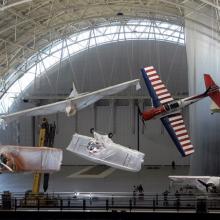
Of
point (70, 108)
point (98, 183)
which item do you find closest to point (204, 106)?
point (98, 183)

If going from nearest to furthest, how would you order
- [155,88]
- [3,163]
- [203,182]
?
[3,163] < [155,88] < [203,182]

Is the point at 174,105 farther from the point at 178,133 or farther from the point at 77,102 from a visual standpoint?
the point at 77,102

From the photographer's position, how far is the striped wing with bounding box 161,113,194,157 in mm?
21875

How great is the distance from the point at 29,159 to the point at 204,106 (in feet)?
49.5

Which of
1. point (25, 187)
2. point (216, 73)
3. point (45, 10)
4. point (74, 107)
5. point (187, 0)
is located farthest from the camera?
point (45, 10)

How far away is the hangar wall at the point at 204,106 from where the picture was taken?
31766 millimetres

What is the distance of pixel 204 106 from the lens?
1250 inches

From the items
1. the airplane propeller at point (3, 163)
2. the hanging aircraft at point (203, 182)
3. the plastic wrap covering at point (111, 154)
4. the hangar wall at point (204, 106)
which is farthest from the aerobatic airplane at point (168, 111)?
the hangar wall at point (204, 106)

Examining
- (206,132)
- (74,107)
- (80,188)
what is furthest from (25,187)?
(74,107)

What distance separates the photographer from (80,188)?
3631 centimetres

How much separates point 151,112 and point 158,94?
1.05 meters

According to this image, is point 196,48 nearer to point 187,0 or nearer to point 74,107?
point 187,0

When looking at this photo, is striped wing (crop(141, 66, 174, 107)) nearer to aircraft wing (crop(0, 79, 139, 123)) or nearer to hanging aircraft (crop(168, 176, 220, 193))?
aircraft wing (crop(0, 79, 139, 123))

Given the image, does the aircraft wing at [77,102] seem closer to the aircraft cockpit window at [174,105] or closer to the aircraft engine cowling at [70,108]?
the aircraft engine cowling at [70,108]
